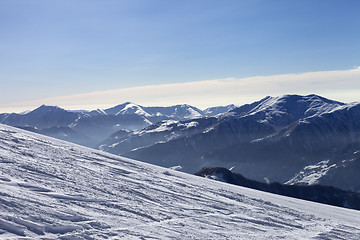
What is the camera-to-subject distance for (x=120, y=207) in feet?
72.1

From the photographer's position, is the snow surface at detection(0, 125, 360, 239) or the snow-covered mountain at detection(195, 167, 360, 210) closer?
the snow surface at detection(0, 125, 360, 239)

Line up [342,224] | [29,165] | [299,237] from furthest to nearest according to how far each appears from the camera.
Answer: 1. [342,224]
2. [29,165]
3. [299,237]

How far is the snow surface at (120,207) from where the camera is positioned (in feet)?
57.2

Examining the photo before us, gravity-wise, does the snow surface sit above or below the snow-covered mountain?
above

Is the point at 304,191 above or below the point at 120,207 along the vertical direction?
below

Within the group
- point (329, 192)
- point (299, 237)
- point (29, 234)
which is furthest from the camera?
point (329, 192)

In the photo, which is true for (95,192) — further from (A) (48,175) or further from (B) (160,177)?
(B) (160,177)

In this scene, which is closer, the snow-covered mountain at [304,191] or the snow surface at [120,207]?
the snow surface at [120,207]

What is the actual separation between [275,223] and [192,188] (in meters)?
9.84

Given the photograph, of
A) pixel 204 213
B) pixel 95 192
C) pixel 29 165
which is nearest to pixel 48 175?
pixel 29 165

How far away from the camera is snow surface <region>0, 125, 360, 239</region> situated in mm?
17422

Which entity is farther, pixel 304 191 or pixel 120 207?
pixel 304 191

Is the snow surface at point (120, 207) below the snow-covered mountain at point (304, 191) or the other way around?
the other way around

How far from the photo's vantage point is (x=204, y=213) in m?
24.5
